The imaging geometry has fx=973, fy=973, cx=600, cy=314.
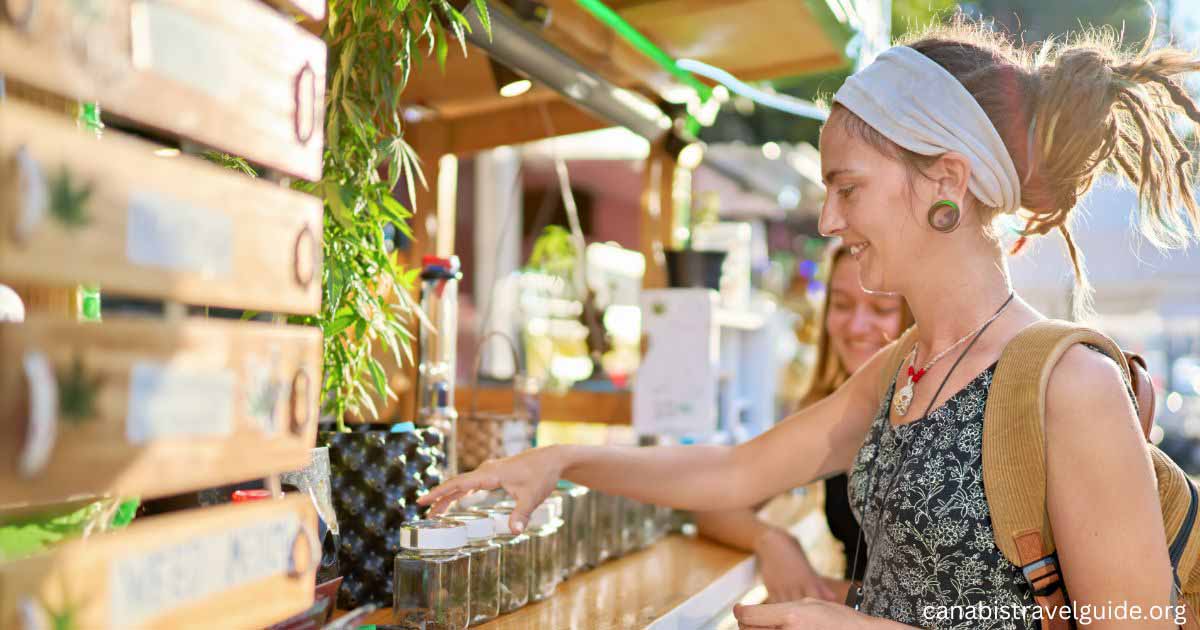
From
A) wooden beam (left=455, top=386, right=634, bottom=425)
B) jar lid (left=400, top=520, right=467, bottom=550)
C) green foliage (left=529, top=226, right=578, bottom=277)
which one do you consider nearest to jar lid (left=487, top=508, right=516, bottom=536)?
jar lid (left=400, top=520, right=467, bottom=550)

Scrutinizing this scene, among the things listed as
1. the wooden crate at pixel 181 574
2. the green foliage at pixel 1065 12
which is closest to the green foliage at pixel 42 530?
the wooden crate at pixel 181 574

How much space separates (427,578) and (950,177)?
0.84 metres

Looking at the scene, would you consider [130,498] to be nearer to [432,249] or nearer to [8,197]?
[8,197]

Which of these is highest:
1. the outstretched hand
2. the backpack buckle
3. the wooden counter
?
the outstretched hand

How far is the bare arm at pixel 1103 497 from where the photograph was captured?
3.45 ft

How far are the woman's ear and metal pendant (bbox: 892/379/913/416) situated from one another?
28cm

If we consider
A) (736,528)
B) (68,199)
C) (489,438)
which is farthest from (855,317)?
(68,199)

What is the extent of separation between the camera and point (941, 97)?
1251mm

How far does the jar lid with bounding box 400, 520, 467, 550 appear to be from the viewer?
1199mm

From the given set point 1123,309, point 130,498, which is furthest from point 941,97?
point 1123,309

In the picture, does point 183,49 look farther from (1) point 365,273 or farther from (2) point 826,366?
(2) point 826,366

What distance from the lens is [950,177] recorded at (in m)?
1.25

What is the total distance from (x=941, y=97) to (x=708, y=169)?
475 cm

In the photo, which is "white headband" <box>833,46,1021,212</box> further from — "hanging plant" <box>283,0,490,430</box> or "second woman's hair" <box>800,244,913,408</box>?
"second woman's hair" <box>800,244,913,408</box>
